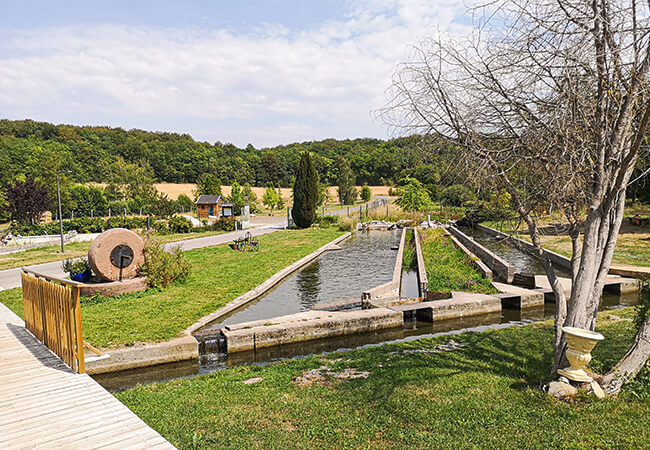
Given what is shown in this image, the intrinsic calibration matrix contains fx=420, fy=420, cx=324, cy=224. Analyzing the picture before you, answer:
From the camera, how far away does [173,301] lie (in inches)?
455

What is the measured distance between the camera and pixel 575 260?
5.60 meters

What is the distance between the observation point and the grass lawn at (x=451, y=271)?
12992 mm

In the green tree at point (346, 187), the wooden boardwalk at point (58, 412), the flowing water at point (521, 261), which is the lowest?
the flowing water at point (521, 261)

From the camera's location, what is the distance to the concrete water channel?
7941mm

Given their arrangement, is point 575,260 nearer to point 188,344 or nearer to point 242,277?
point 188,344

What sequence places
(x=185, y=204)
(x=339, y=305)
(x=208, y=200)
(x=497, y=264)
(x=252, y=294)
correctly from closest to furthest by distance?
(x=339, y=305), (x=252, y=294), (x=497, y=264), (x=208, y=200), (x=185, y=204)

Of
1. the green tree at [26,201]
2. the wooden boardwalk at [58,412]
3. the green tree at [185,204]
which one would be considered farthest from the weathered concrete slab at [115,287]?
the green tree at [185,204]

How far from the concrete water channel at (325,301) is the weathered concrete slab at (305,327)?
117 millimetres

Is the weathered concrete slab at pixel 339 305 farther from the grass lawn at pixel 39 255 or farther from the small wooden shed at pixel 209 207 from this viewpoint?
the small wooden shed at pixel 209 207

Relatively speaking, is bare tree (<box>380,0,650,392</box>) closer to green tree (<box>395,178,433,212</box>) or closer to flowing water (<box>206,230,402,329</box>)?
flowing water (<box>206,230,402,329</box>)

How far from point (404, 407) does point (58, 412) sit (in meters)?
4.18

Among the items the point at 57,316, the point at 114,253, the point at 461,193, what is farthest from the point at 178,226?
the point at 461,193

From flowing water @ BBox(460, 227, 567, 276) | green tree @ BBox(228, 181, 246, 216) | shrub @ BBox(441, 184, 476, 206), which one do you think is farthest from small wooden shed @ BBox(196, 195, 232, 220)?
shrub @ BBox(441, 184, 476, 206)

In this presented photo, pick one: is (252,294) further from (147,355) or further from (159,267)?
(147,355)
